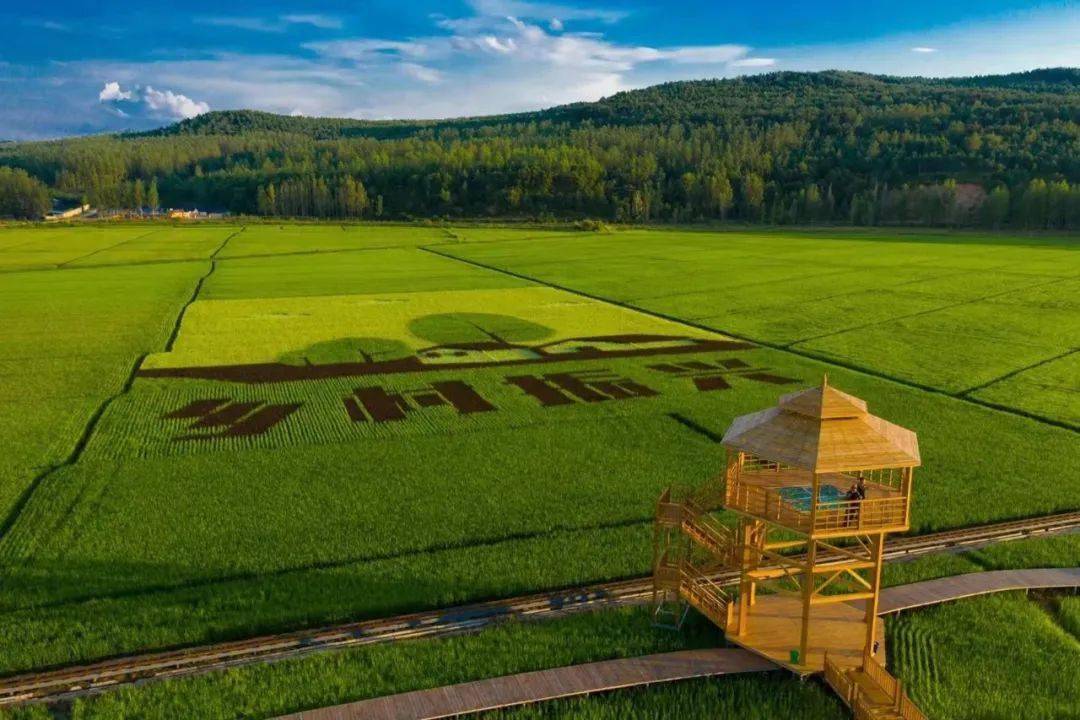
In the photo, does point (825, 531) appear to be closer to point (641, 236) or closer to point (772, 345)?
point (772, 345)

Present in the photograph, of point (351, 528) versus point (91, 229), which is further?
point (91, 229)

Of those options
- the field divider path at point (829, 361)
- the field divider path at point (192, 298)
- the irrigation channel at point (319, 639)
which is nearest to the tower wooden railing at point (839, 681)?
the irrigation channel at point (319, 639)

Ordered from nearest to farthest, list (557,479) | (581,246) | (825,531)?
(825,531), (557,479), (581,246)

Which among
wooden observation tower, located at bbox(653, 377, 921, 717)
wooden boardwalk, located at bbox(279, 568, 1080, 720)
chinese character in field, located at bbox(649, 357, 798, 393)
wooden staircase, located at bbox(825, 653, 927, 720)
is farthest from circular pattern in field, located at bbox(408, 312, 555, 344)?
wooden staircase, located at bbox(825, 653, 927, 720)

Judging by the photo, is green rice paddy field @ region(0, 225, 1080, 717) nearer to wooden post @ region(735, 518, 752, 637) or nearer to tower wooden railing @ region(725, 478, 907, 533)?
wooden post @ region(735, 518, 752, 637)

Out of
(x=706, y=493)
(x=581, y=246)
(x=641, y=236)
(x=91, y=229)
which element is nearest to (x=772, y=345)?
(x=706, y=493)

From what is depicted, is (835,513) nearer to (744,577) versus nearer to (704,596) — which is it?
(744,577)
